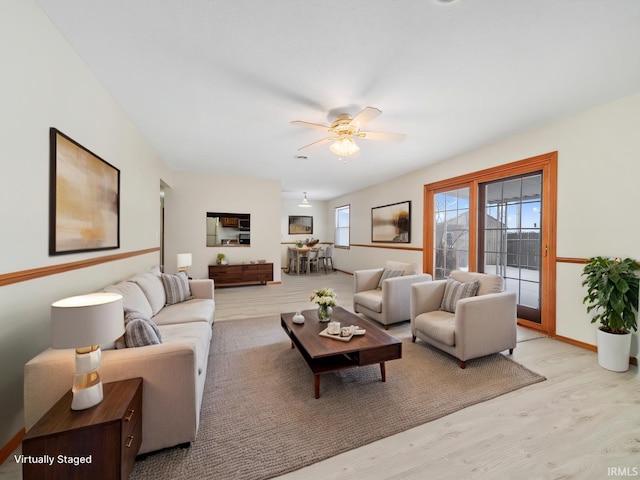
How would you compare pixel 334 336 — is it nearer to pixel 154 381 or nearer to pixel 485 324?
pixel 154 381

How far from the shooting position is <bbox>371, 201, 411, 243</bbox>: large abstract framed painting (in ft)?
18.3

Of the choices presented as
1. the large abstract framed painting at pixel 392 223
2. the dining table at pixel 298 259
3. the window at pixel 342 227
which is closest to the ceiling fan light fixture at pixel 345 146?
the large abstract framed painting at pixel 392 223

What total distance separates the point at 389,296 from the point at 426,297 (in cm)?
51

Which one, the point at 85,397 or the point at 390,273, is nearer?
the point at 85,397

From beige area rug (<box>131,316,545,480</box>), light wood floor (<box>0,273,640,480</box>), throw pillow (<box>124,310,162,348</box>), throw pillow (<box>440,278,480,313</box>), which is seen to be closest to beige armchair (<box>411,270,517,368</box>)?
throw pillow (<box>440,278,480,313</box>)

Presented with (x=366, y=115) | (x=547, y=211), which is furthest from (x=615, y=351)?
(x=366, y=115)

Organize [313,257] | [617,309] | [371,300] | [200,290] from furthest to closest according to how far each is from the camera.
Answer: [313,257] < [371,300] < [200,290] < [617,309]

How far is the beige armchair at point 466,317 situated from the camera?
94.7 inches

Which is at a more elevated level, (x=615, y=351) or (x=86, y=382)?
(x=86, y=382)

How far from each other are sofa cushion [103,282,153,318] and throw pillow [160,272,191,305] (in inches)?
24.0

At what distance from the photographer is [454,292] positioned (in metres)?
2.91

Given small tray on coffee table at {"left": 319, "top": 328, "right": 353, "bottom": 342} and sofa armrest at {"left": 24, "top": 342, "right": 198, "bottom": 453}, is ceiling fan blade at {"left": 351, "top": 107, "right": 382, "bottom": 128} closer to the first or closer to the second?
small tray on coffee table at {"left": 319, "top": 328, "right": 353, "bottom": 342}

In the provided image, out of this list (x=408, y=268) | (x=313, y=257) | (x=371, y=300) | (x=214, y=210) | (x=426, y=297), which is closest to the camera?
(x=426, y=297)

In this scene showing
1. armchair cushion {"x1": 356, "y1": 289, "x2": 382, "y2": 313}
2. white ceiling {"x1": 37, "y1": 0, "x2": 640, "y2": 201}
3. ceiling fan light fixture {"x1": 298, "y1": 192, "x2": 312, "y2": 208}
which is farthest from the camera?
ceiling fan light fixture {"x1": 298, "y1": 192, "x2": 312, "y2": 208}
